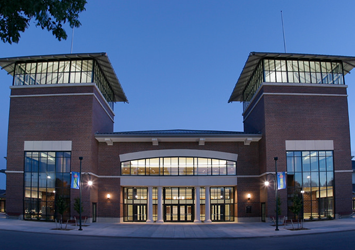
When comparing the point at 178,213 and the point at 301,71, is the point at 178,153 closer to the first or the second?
the point at 178,213

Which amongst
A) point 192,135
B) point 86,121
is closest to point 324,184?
point 192,135

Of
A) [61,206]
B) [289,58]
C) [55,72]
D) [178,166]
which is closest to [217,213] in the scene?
[178,166]

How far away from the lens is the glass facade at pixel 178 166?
39188 millimetres

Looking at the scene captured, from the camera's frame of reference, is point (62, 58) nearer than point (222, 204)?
Yes

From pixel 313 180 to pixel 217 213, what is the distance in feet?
36.2

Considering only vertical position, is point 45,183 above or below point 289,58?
below

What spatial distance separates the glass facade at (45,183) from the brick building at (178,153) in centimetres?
10

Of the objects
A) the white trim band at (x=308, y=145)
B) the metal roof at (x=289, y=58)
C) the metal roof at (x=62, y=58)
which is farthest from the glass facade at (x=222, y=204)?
the metal roof at (x=62, y=58)

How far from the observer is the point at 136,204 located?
3994 centimetres

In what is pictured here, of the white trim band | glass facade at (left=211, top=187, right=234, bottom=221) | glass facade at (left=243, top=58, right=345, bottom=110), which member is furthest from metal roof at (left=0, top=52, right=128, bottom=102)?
the white trim band

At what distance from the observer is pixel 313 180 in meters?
35.9

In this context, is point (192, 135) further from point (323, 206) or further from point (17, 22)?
point (17, 22)

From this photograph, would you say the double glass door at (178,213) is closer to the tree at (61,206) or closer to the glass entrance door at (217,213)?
the glass entrance door at (217,213)

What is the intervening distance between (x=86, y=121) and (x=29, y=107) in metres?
6.37
